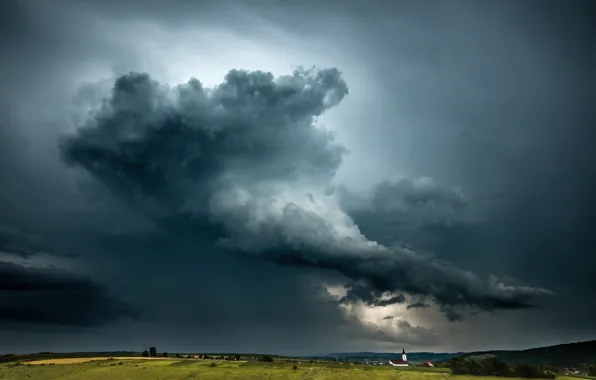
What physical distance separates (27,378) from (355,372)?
5354 inches

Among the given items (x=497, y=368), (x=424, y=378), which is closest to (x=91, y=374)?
(x=424, y=378)

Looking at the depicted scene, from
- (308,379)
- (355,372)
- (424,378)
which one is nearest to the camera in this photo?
(424,378)

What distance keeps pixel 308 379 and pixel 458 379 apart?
55.1 metres

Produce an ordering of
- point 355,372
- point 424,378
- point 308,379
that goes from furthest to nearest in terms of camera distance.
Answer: point 355,372, point 308,379, point 424,378

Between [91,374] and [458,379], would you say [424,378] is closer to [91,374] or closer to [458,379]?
[458,379]

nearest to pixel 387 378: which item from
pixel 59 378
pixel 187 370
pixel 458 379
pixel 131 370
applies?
pixel 458 379

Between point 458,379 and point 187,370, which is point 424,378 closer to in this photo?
point 458,379

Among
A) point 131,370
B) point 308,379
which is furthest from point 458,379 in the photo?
point 131,370

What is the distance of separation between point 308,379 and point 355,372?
23068mm

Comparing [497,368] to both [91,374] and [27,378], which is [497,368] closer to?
[91,374]

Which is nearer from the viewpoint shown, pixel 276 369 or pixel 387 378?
pixel 387 378

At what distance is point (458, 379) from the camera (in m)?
168

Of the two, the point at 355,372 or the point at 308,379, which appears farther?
the point at 355,372

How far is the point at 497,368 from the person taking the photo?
196m
